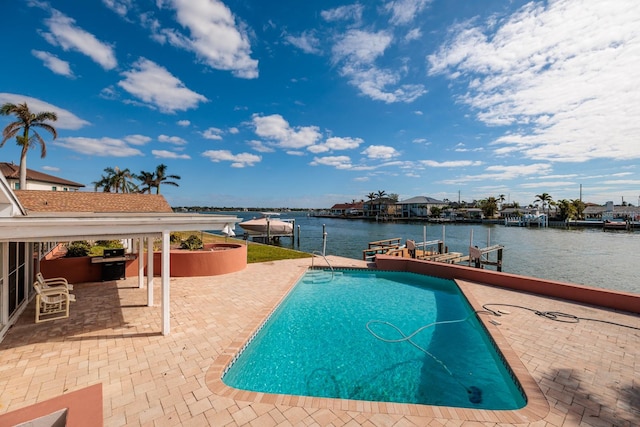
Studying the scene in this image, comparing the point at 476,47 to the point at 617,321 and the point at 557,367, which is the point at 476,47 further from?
the point at 557,367

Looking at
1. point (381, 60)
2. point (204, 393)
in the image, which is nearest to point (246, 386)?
point (204, 393)

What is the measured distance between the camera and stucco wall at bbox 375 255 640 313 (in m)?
7.67

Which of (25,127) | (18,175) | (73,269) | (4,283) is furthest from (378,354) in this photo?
(18,175)

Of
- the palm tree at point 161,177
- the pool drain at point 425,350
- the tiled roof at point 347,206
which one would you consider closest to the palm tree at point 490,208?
the tiled roof at point 347,206

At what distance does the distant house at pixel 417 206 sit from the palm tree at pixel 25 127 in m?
96.2

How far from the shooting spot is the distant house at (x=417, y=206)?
97.9m

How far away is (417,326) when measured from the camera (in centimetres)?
746

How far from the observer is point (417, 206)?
9969 cm

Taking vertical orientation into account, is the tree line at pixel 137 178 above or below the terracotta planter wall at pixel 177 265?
above

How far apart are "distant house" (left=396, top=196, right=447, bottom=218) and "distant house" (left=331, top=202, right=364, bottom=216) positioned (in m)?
18.9

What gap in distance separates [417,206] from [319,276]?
3737 inches

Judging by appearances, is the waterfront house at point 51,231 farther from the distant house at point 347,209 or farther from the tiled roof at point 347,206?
the tiled roof at point 347,206

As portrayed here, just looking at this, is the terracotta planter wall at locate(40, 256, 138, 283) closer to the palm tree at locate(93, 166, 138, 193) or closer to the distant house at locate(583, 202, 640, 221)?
the palm tree at locate(93, 166, 138, 193)

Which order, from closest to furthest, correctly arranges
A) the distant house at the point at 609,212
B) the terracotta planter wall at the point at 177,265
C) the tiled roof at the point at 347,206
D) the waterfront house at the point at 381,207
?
the terracotta planter wall at the point at 177,265, the distant house at the point at 609,212, the waterfront house at the point at 381,207, the tiled roof at the point at 347,206
